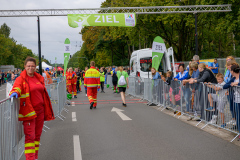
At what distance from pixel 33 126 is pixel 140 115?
6129mm

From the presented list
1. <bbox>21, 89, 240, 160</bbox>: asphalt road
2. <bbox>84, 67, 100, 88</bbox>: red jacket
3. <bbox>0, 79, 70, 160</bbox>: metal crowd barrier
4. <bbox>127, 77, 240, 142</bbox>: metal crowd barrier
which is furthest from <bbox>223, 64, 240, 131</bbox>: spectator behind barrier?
<bbox>84, 67, 100, 88</bbox>: red jacket

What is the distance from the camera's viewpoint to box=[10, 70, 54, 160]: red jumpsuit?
478cm

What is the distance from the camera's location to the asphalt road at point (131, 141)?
A: 561 centimetres

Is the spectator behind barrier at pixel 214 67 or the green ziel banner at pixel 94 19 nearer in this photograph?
the green ziel banner at pixel 94 19

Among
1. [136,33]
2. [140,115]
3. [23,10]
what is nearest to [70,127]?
[140,115]

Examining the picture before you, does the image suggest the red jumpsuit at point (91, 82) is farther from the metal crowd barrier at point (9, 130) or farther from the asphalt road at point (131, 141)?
the metal crowd barrier at point (9, 130)

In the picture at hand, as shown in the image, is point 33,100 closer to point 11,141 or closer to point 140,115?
point 11,141

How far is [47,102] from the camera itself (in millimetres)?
5270

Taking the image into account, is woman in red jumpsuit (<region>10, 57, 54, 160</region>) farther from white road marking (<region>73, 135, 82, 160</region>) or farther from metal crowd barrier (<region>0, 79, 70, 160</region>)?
white road marking (<region>73, 135, 82, 160</region>)

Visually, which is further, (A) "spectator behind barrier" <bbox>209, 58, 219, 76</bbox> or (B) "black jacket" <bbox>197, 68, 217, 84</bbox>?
(A) "spectator behind barrier" <bbox>209, 58, 219, 76</bbox>

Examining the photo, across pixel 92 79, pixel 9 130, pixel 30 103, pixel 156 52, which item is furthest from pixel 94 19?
pixel 9 130

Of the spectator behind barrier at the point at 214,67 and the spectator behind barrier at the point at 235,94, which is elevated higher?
the spectator behind barrier at the point at 214,67

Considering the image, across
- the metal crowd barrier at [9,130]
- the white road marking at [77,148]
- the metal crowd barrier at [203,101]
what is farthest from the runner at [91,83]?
the metal crowd barrier at [9,130]

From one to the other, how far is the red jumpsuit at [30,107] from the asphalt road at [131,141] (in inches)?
30.6
